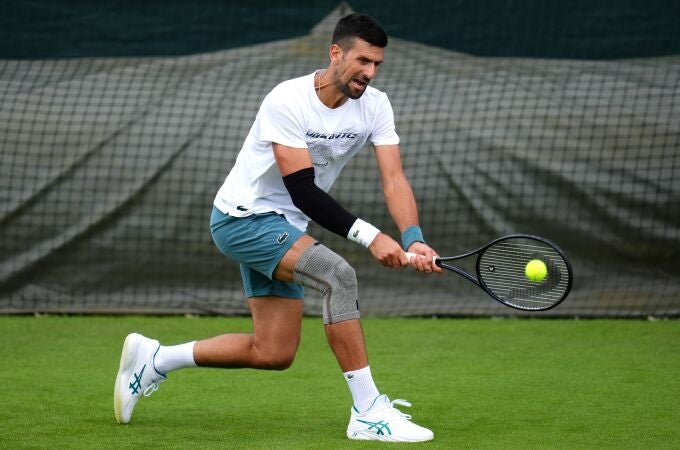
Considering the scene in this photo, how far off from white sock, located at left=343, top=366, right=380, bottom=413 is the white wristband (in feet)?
1.57

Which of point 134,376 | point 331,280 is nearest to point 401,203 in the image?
point 331,280

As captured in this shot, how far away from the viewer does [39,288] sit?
833 cm

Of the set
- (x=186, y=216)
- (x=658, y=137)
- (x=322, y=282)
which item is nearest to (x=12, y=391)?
(x=322, y=282)

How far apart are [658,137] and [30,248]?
14.7ft

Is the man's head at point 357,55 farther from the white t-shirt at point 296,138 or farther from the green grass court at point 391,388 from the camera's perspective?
the green grass court at point 391,388

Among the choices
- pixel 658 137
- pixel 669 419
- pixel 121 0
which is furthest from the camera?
pixel 121 0

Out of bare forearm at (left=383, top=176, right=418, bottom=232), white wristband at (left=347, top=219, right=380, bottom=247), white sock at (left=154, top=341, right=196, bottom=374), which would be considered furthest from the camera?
white sock at (left=154, top=341, right=196, bottom=374)

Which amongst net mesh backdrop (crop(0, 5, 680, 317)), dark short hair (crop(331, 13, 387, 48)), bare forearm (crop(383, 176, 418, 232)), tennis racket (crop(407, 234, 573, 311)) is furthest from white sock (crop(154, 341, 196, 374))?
net mesh backdrop (crop(0, 5, 680, 317))

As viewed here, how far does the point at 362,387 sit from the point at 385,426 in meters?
0.17

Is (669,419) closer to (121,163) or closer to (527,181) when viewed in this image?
(527,181)

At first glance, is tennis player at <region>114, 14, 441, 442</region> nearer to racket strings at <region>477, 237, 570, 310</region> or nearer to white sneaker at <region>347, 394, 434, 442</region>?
white sneaker at <region>347, 394, 434, 442</region>

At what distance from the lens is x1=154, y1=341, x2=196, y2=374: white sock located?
4773 mm

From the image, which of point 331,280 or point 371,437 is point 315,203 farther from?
point 371,437

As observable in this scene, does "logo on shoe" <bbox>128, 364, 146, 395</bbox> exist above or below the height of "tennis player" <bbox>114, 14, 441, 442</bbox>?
below
